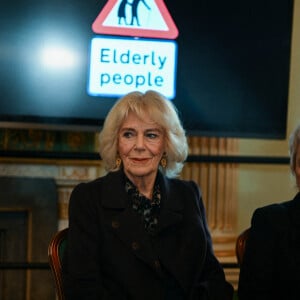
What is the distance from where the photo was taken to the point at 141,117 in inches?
76.1

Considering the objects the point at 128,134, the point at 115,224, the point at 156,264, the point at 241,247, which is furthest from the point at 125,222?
the point at 241,247

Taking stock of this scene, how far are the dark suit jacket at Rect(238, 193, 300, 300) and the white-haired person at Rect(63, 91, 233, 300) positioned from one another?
0.14 metres

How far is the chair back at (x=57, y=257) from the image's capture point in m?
1.86

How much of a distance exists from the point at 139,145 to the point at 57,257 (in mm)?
408

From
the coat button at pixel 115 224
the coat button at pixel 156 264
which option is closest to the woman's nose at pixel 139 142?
the coat button at pixel 115 224

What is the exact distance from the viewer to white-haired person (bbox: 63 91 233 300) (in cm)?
181

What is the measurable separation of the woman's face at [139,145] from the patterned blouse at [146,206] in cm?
4

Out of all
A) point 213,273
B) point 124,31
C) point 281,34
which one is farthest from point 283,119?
point 213,273

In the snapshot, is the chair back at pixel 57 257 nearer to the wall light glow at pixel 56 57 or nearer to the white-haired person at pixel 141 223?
the white-haired person at pixel 141 223

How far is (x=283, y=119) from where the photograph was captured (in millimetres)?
3035

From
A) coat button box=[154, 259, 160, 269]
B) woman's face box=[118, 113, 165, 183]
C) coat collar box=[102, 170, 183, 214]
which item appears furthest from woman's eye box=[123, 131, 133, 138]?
coat button box=[154, 259, 160, 269]

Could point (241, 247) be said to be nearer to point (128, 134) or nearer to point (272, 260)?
point (272, 260)

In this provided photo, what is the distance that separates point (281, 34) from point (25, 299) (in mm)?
1898

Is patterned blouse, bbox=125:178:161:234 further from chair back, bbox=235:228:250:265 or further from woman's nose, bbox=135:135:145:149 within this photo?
chair back, bbox=235:228:250:265
